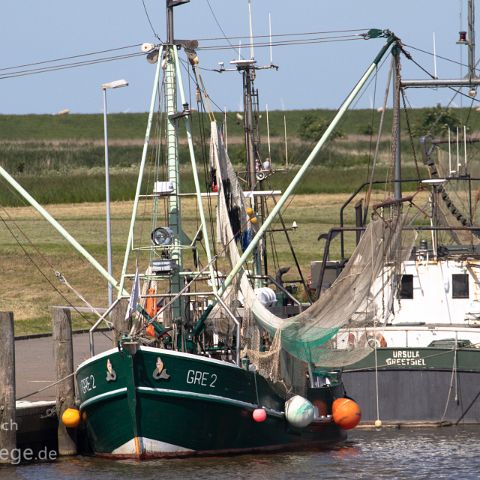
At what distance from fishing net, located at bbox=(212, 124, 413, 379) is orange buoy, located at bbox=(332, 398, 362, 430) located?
1007 mm

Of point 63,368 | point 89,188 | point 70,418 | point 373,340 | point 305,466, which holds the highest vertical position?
point 89,188

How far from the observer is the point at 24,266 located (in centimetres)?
6075

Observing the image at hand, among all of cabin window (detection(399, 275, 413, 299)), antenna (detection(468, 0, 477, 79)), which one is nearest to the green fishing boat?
cabin window (detection(399, 275, 413, 299))

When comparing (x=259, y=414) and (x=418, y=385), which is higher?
(x=418, y=385)

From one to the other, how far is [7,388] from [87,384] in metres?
1.57

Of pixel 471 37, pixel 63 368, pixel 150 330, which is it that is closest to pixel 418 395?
pixel 150 330

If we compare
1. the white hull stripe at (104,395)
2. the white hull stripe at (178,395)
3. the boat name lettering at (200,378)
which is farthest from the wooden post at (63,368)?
the boat name lettering at (200,378)

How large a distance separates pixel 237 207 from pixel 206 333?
10.5 ft

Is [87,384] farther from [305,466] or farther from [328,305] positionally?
[328,305]

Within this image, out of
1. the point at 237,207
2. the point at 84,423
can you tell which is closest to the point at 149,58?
the point at 237,207

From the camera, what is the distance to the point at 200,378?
90.1 ft

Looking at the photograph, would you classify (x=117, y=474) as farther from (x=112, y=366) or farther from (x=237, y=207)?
(x=237, y=207)

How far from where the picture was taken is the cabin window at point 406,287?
117 feet

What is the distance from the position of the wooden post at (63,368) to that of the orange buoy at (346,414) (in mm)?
5327
